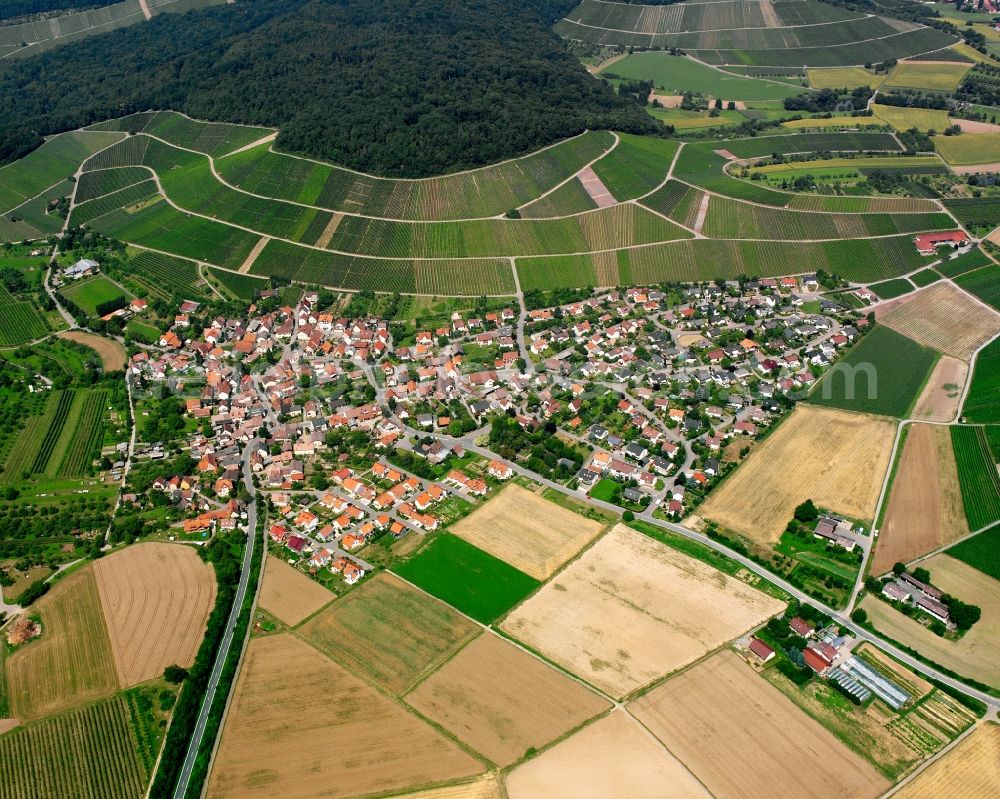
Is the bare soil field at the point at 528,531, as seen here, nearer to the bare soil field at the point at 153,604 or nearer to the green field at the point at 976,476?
the bare soil field at the point at 153,604

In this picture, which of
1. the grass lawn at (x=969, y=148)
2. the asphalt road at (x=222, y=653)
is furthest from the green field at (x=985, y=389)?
the asphalt road at (x=222, y=653)

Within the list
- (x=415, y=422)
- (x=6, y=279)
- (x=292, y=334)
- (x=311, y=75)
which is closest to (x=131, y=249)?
(x=6, y=279)

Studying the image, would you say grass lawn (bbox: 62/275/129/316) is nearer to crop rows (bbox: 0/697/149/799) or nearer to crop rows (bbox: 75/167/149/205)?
crop rows (bbox: 75/167/149/205)

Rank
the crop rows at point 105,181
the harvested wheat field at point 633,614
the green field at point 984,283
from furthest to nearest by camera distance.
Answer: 1. the crop rows at point 105,181
2. the green field at point 984,283
3. the harvested wheat field at point 633,614

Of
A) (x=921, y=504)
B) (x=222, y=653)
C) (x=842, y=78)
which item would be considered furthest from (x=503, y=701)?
(x=842, y=78)

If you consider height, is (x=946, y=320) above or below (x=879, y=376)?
below

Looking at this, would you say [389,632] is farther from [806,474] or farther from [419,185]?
[419,185]

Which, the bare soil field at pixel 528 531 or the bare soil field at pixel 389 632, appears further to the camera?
the bare soil field at pixel 528 531
